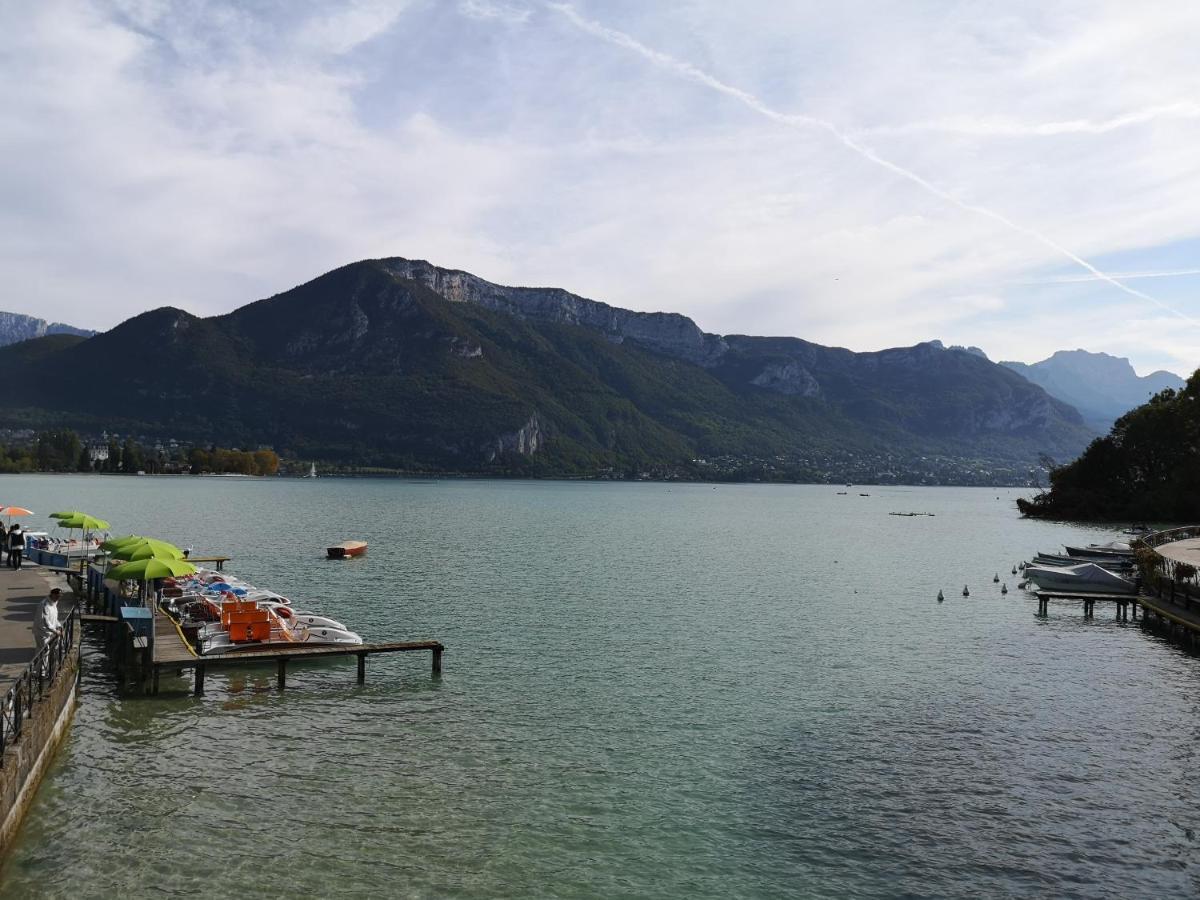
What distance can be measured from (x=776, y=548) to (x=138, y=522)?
70459 mm

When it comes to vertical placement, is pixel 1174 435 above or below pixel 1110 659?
above

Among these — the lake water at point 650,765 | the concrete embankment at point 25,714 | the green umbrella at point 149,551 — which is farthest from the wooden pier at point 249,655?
the green umbrella at point 149,551

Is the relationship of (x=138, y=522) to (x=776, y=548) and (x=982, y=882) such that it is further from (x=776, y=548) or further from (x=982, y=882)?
(x=982, y=882)

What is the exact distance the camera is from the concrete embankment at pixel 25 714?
16.0 meters

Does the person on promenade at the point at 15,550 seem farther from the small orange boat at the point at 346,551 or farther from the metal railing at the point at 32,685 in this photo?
the small orange boat at the point at 346,551

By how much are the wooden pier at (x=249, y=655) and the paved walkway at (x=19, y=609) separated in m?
3.73

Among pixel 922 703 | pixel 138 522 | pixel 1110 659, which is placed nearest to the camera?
pixel 922 703

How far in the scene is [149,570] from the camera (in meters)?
30.4

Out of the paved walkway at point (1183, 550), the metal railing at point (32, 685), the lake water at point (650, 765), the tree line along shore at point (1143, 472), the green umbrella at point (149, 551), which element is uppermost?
the tree line along shore at point (1143, 472)

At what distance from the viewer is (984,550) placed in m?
91.9

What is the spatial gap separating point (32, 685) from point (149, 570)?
11.3 meters

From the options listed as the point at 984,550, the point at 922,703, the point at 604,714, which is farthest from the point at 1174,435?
the point at 604,714

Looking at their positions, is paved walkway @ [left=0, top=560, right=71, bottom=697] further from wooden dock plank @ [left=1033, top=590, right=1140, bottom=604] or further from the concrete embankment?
wooden dock plank @ [left=1033, top=590, right=1140, bottom=604]

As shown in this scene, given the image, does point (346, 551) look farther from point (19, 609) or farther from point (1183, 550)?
point (1183, 550)
